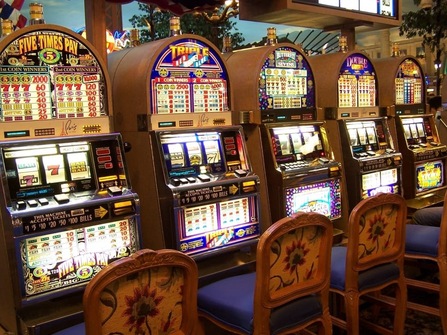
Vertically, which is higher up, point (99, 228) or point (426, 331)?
point (99, 228)

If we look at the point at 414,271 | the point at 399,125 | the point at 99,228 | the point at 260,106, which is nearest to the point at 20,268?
the point at 99,228

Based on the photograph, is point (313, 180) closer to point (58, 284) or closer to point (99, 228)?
point (99, 228)

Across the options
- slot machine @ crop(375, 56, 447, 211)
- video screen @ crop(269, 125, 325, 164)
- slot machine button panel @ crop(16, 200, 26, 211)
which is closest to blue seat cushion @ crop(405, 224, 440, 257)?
video screen @ crop(269, 125, 325, 164)

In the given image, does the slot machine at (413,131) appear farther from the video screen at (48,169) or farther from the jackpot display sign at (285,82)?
the video screen at (48,169)

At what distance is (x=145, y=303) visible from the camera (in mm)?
2096

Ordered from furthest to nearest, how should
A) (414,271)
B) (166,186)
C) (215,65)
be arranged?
(414,271), (215,65), (166,186)

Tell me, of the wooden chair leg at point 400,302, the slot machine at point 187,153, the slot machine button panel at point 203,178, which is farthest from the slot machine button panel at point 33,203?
the wooden chair leg at point 400,302

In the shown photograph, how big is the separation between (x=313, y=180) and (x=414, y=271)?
5.13 feet

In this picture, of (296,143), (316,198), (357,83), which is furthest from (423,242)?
(357,83)

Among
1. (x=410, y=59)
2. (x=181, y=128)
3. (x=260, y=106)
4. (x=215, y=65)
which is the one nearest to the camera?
(x=181, y=128)

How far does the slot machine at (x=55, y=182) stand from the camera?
2.68 metres

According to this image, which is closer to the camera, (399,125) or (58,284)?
(58,284)

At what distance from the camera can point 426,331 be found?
3.92 m

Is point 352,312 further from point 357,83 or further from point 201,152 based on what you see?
point 357,83
